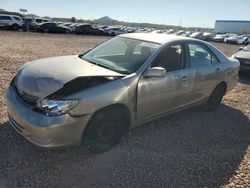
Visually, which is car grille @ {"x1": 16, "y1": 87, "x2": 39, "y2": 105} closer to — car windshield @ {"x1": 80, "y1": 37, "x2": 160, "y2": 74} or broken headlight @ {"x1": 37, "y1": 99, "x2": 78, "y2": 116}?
broken headlight @ {"x1": 37, "y1": 99, "x2": 78, "y2": 116}

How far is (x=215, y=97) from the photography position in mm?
5719

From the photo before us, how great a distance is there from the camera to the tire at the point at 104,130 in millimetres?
3428

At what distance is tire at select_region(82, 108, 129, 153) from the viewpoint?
11.2 feet

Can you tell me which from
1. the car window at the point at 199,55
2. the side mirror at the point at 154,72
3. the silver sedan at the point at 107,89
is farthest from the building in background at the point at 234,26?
the side mirror at the point at 154,72

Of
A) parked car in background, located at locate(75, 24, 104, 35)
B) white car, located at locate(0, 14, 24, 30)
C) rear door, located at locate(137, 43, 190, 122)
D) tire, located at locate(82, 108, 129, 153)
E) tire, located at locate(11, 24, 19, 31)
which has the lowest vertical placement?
parked car in background, located at locate(75, 24, 104, 35)

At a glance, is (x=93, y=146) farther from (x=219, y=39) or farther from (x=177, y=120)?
(x=219, y=39)

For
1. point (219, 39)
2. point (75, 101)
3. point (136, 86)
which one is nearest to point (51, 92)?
point (75, 101)

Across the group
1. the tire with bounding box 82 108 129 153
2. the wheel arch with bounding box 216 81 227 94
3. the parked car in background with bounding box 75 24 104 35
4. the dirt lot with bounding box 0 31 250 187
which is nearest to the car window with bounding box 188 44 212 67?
the wheel arch with bounding box 216 81 227 94

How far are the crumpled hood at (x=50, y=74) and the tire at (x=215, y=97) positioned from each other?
270cm

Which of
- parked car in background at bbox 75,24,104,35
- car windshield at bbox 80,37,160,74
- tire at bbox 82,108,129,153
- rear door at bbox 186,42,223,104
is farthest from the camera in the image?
parked car in background at bbox 75,24,104,35

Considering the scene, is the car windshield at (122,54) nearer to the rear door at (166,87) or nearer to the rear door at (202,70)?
the rear door at (166,87)

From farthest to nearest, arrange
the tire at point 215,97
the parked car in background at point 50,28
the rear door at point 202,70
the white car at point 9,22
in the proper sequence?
1. the parked car in background at point 50,28
2. the white car at point 9,22
3. the tire at point 215,97
4. the rear door at point 202,70

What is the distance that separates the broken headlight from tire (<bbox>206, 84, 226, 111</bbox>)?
342cm

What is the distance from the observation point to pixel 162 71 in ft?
12.5
